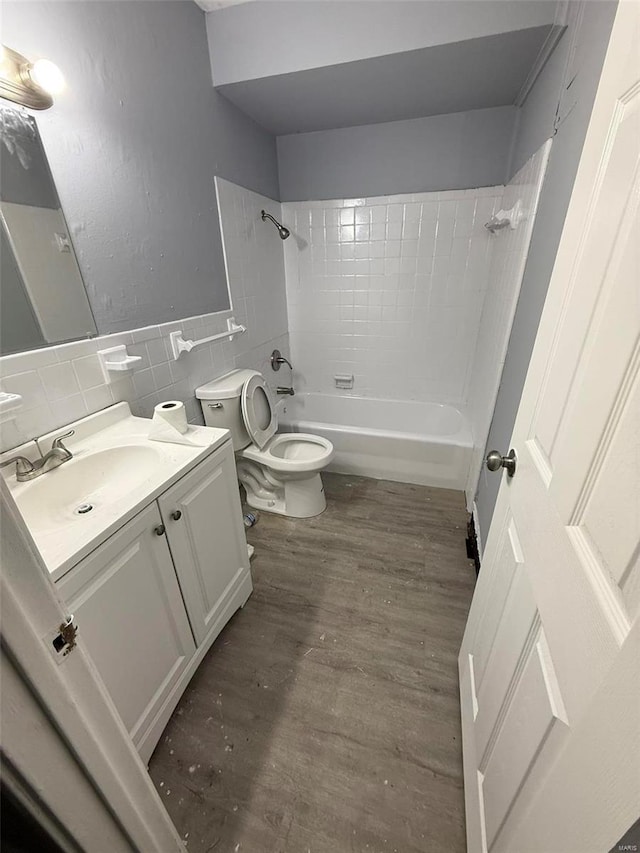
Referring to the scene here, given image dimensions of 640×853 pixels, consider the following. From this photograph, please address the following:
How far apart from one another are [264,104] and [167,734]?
9.63ft

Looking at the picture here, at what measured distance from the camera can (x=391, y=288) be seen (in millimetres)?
2559

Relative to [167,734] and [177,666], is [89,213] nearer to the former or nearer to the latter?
[177,666]

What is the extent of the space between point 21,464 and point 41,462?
0.22 feet

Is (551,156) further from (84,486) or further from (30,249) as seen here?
(84,486)

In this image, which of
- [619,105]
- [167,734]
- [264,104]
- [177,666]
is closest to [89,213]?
[264,104]

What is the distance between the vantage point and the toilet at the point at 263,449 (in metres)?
1.83

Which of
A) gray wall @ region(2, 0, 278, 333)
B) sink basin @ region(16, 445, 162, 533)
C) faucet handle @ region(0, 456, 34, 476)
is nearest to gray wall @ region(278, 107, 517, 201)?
gray wall @ region(2, 0, 278, 333)

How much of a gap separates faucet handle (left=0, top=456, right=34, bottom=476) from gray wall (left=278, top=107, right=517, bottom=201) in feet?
7.99

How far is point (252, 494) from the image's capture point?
2215 millimetres

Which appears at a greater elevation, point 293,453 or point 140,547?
point 140,547

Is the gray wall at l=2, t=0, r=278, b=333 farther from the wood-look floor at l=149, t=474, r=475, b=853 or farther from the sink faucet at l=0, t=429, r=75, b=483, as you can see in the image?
the wood-look floor at l=149, t=474, r=475, b=853

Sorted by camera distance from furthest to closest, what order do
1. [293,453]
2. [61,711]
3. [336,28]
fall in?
[293,453] → [336,28] → [61,711]

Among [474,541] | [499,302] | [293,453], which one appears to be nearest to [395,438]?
[293,453]

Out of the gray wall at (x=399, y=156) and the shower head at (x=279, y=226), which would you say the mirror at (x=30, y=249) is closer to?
the shower head at (x=279, y=226)
